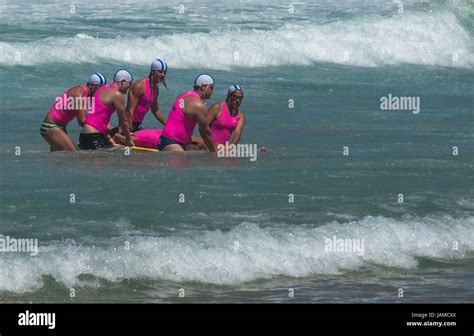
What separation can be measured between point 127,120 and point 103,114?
0.46m

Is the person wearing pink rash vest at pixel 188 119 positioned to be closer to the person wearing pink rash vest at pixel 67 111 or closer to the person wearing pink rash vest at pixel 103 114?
the person wearing pink rash vest at pixel 103 114

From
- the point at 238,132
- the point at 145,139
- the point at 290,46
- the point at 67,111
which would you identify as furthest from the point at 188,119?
the point at 290,46

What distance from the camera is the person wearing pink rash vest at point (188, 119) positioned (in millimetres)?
17406

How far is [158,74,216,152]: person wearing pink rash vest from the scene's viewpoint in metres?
17.4

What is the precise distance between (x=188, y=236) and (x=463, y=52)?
23032mm

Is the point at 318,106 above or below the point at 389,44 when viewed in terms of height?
below

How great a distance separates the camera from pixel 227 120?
699 inches

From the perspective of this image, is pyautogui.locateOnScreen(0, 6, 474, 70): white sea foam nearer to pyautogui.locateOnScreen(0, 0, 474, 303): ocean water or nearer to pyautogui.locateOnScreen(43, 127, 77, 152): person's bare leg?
pyautogui.locateOnScreen(0, 0, 474, 303): ocean water

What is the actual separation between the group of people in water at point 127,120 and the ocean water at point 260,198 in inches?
11.5

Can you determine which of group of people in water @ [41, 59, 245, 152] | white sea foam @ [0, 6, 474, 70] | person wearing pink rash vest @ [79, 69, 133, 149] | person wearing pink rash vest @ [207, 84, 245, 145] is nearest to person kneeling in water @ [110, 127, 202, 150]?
group of people in water @ [41, 59, 245, 152]

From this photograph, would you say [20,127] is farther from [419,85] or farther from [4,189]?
[419,85]
